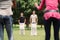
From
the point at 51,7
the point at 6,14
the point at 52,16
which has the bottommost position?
the point at 52,16

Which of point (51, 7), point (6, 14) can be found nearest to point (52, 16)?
point (51, 7)

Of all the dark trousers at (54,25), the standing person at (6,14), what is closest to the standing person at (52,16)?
the dark trousers at (54,25)

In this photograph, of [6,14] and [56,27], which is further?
[56,27]

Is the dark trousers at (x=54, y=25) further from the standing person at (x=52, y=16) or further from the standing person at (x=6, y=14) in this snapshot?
the standing person at (x=6, y=14)

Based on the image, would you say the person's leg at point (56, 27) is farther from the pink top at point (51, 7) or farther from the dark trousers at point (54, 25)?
the pink top at point (51, 7)

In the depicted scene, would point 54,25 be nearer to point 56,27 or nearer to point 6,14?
point 56,27

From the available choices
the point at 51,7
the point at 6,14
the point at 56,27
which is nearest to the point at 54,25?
the point at 56,27

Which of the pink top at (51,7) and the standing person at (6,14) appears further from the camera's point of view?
the pink top at (51,7)

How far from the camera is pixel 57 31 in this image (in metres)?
8.28

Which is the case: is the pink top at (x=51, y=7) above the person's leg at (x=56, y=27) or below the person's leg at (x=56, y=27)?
above

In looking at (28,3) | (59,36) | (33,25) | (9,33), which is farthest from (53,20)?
(28,3)

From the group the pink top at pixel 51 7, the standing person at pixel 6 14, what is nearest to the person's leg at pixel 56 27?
the pink top at pixel 51 7

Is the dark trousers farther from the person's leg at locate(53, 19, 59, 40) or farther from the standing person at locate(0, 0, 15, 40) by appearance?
the standing person at locate(0, 0, 15, 40)

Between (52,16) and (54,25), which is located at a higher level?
(52,16)
